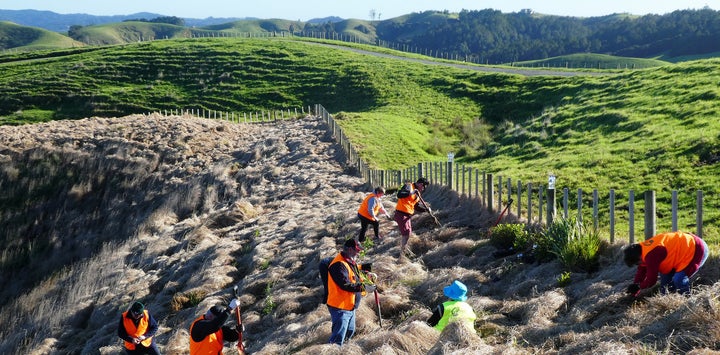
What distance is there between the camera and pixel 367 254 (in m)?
16.7

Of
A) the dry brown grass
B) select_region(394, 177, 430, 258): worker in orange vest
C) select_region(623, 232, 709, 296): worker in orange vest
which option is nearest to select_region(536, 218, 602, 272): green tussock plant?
the dry brown grass

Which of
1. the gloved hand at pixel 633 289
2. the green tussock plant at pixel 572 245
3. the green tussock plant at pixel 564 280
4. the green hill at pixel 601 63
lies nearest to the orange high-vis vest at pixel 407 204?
the green tussock plant at pixel 572 245

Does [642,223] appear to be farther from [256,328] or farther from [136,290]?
[136,290]

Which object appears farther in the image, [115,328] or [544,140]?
[544,140]

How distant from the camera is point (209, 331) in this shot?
1011 cm

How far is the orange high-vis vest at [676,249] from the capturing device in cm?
916

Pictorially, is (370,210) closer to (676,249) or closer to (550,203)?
(550,203)

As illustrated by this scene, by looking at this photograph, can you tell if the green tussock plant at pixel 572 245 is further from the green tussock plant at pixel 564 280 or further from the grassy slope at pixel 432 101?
the grassy slope at pixel 432 101

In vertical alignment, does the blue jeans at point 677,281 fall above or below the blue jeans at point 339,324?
above

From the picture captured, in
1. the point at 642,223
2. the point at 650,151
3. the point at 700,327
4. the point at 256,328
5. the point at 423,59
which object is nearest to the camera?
the point at 700,327

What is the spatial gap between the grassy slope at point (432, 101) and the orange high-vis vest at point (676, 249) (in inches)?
294

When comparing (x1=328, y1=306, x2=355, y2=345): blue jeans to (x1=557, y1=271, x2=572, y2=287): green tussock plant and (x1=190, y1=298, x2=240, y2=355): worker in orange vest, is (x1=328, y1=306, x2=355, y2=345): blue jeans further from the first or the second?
(x1=557, y1=271, x2=572, y2=287): green tussock plant

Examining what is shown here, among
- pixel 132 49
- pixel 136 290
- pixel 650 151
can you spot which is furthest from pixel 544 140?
pixel 132 49

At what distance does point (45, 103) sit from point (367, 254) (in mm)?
50972
